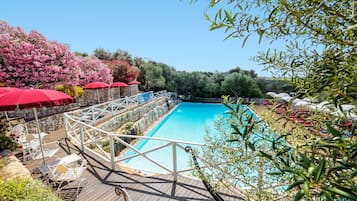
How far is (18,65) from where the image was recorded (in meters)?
7.68

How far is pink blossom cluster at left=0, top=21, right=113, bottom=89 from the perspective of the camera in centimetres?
749

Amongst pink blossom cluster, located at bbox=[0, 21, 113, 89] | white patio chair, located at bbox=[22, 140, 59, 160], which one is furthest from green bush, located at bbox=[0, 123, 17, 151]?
pink blossom cluster, located at bbox=[0, 21, 113, 89]

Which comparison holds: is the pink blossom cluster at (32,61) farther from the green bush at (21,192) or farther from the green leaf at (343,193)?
the green leaf at (343,193)

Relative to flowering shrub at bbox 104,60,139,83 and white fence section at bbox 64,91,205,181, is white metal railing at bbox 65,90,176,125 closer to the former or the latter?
white fence section at bbox 64,91,205,181

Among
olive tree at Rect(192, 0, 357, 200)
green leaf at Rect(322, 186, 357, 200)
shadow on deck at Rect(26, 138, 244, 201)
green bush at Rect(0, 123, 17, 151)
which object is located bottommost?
shadow on deck at Rect(26, 138, 244, 201)

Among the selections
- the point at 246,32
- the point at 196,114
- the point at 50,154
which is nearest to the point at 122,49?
the point at 196,114

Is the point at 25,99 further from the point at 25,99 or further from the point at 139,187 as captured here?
the point at 139,187

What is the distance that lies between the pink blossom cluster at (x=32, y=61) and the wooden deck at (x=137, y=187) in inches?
179

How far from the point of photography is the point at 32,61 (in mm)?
7918

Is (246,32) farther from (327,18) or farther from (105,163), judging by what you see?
(105,163)

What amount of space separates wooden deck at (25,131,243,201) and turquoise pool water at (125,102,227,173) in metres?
1.95

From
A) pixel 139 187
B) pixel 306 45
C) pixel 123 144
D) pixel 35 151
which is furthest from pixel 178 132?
pixel 306 45

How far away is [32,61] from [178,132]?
919 cm

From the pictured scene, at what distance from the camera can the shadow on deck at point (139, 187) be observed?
3676 millimetres
